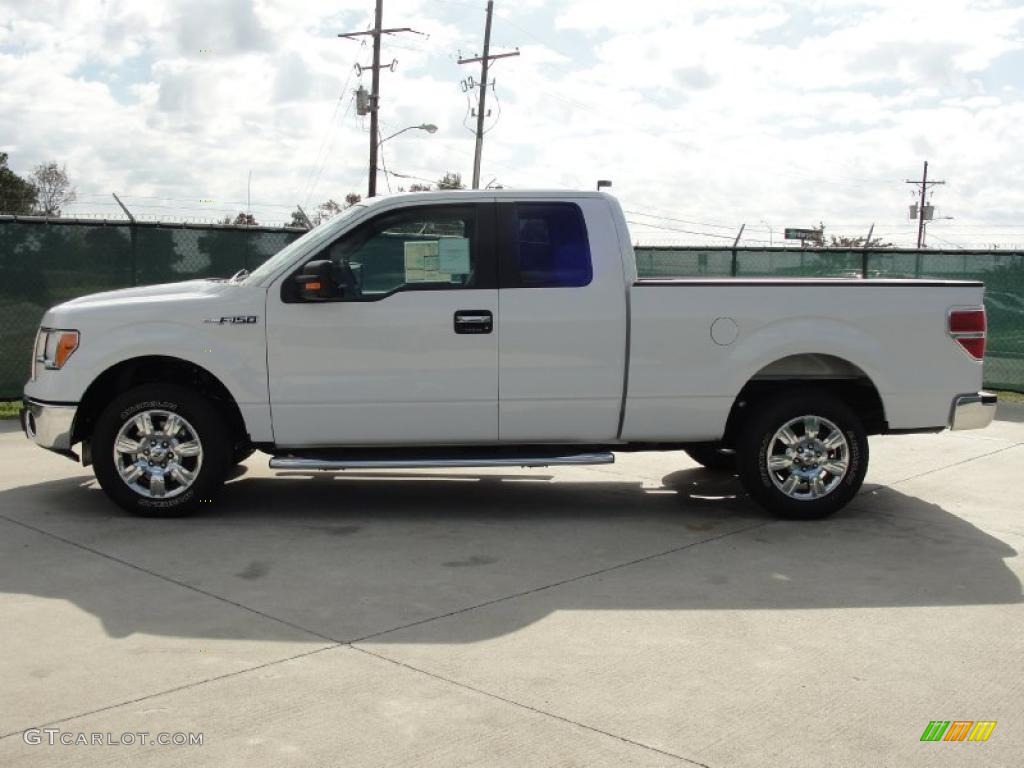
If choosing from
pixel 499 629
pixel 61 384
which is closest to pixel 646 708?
pixel 499 629

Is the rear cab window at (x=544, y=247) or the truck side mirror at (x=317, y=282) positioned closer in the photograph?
the truck side mirror at (x=317, y=282)

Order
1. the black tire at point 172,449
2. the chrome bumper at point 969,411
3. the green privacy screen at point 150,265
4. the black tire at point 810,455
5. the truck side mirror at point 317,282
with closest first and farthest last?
the truck side mirror at point 317,282, the black tire at point 172,449, the black tire at point 810,455, the chrome bumper at point 969,411, the green privacy screen at point 150,265

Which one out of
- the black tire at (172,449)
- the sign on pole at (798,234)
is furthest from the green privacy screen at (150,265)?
the black tire at (172,449)

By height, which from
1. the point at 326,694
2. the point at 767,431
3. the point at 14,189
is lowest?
the point at 326,694

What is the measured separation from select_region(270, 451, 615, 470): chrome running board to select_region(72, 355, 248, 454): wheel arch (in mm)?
470

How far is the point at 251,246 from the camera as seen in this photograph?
43.0 ft

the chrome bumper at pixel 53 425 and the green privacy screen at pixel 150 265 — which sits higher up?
the green privacy screen at pixel 150 265

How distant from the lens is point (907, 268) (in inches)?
603

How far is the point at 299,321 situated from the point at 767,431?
300 cm

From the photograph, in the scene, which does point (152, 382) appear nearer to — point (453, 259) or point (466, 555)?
point (453, 259)

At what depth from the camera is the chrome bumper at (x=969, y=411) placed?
7.34 meters

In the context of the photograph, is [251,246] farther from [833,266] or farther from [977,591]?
[977,591]

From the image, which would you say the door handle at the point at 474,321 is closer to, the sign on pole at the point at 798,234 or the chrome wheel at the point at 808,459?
the chrome wheel at the point at 808,459

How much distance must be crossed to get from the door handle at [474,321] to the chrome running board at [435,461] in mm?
775
